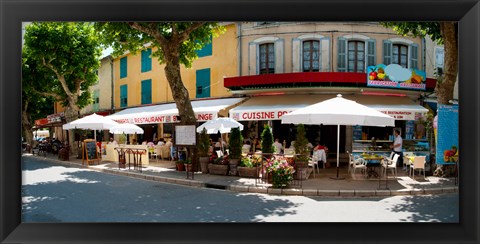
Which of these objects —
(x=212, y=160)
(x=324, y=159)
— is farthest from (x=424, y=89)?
(x=212, y=160)

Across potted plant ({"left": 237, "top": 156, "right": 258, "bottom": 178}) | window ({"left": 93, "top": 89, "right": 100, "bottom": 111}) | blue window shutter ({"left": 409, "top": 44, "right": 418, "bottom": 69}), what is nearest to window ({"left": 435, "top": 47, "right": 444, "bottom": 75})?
blue window shutter ({"left": 409, "top": 44, "right": 418, "bottom": 69})

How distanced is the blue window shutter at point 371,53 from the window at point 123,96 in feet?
56.8

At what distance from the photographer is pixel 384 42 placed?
50.6 ft

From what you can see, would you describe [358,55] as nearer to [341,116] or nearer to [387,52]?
[387,52]

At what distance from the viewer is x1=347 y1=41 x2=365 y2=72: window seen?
1527 centimetres

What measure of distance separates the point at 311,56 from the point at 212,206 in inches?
416

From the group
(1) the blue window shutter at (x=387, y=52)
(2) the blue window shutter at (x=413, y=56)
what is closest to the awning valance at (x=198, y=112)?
(1) the blue window shutter at (x=387, y=52)

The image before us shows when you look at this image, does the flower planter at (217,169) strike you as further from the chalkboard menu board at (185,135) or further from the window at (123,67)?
the window at (123,67)

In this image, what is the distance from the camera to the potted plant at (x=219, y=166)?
36.4 ft

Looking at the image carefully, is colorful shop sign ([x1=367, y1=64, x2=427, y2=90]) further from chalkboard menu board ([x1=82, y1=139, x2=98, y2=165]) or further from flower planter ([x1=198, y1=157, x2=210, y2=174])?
chalkboard menu board ([x1=82, y1=139, x2=98, y2=165])

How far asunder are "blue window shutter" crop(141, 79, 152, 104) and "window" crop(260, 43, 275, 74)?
30.6 ft

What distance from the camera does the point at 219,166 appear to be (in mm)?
11156

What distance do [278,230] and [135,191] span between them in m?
6.19

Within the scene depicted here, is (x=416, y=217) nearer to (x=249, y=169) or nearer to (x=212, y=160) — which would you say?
(x=249, y=169)
